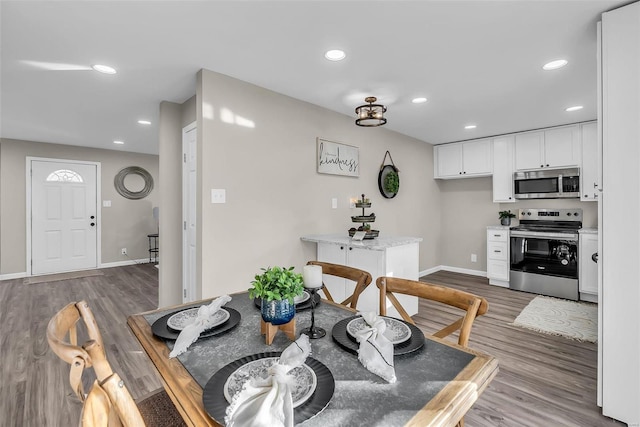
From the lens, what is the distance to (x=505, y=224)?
4789 mm

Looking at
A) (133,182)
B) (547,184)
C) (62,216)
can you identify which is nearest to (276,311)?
(547,184)

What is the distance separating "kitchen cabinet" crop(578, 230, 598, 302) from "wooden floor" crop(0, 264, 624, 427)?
65cm

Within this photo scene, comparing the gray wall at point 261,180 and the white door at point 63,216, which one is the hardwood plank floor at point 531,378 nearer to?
the gray wall at point 261,180

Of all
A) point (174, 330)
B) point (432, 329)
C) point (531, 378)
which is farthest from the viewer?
point (432, 329)

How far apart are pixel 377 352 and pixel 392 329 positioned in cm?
24

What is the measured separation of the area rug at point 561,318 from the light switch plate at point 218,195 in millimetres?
3185

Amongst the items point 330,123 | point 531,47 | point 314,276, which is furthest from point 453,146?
point 314,276

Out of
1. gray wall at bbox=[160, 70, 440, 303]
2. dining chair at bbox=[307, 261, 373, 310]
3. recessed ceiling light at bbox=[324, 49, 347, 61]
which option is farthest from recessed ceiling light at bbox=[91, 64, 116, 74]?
dining chair at bbox=[307, 261, 373, 310]

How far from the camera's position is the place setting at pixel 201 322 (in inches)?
45.4

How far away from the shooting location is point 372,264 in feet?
9.41

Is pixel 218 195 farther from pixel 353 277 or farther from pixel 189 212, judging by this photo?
pixel 353 277

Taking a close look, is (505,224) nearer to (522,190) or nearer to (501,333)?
(522,190)

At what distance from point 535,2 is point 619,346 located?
6.53 ft

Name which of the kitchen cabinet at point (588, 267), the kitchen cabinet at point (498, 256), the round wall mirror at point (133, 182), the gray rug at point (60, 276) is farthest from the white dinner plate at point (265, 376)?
the round wall mirror at point (133, 182)
